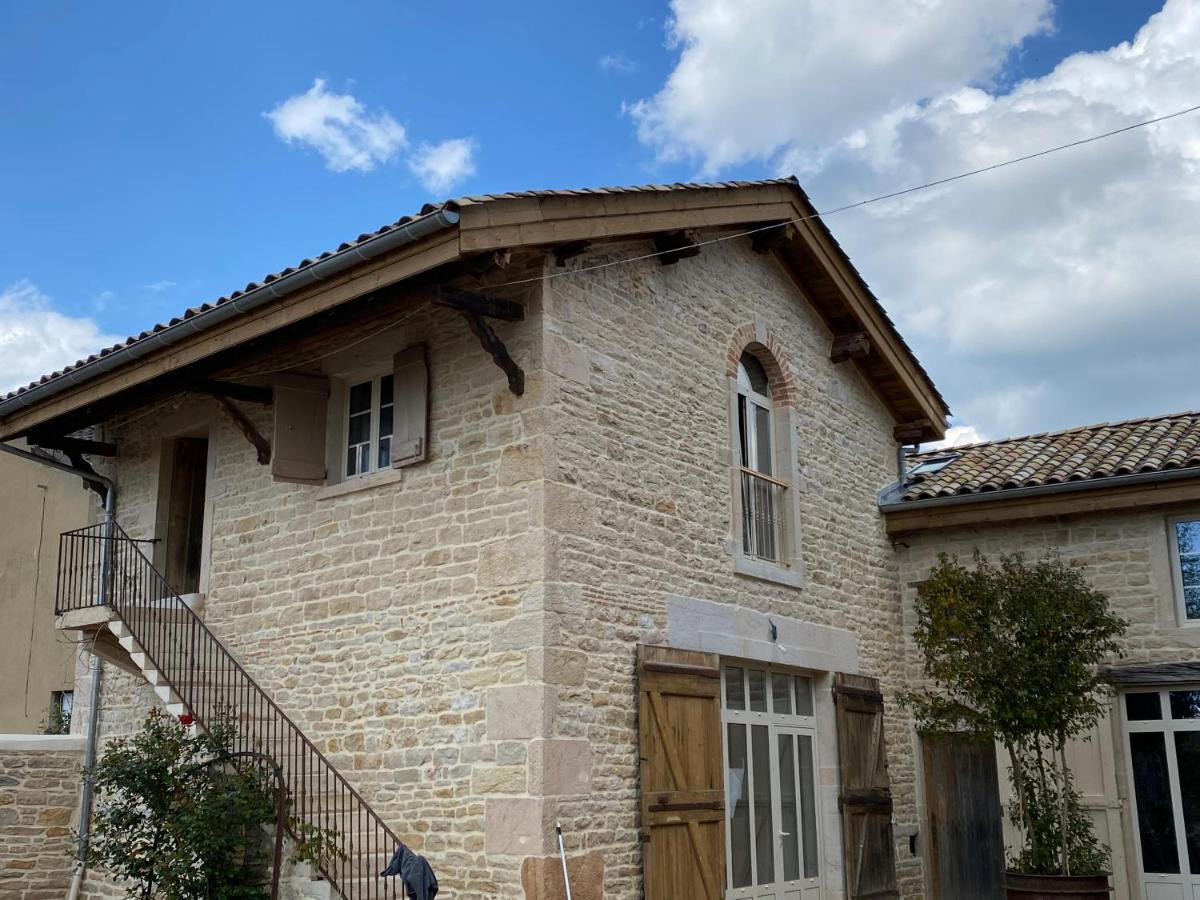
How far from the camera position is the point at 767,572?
991cm

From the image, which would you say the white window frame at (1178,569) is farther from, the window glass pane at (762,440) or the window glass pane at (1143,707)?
the window glass pane at (762,440)

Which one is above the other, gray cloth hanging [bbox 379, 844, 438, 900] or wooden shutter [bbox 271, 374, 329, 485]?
wooden shutter [bbox 271, 374, 329, 485]

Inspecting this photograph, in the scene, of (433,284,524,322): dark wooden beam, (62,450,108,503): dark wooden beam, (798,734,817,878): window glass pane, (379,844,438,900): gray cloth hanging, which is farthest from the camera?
(62,450,108,503): dark wooden beam

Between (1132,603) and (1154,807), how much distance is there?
172 cm

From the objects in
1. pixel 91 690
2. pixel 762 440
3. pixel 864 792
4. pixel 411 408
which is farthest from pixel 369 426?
pixel 864 792

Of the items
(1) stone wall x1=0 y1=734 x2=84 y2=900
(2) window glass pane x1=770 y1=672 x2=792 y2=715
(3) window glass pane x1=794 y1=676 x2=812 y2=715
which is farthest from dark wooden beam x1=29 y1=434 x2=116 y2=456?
(3) window glass pane x1=794 y1=676 x2=812 y2=715

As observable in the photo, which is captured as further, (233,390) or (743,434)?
(743,434)

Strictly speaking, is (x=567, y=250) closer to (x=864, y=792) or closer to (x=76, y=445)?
(x=864, y=792)

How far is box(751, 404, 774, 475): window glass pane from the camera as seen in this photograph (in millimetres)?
10602

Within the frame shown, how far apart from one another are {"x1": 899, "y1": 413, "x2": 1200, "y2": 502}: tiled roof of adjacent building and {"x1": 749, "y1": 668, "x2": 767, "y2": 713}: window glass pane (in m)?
2.94

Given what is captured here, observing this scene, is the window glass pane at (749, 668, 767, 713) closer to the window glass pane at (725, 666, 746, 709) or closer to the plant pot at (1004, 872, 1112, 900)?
the window glass pane at (725, 666, 746, 709)

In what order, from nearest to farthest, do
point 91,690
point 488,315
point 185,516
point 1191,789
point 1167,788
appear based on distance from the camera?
point 488,315, point 1191,789, point 1167,788, point 91,690, point 185,516

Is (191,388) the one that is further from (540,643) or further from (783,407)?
(783,407)

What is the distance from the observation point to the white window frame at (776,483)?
9.76 meters
